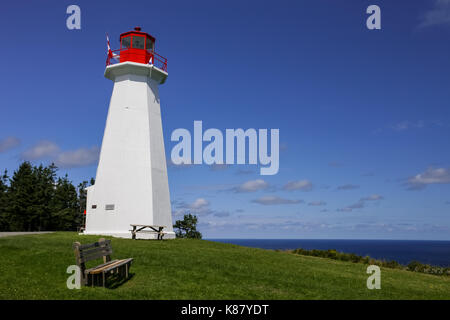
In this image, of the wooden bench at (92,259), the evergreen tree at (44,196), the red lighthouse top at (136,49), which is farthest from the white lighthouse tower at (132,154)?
the evergreen tree at (44,196)

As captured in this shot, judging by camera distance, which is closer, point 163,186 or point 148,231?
point 148,231

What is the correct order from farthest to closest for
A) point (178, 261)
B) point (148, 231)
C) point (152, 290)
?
point (148, 231) < point (178, 261) < point (152, 290)

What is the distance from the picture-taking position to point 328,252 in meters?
25.7

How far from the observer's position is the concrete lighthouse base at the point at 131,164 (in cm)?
2461

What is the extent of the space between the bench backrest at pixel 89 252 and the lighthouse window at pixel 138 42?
1907 cm

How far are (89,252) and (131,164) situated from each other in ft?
50.3

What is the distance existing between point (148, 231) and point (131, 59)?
12008 millimetres

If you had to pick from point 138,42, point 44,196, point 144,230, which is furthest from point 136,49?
point 44,196

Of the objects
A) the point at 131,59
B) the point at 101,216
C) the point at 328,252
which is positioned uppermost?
the point at 131,59

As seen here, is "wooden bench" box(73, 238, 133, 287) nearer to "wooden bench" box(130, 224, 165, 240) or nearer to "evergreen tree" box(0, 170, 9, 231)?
"wooden bench" box(130, 224, 165, 240)

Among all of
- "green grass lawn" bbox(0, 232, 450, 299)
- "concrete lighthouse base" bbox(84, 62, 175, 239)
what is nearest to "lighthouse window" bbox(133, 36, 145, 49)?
"concrete lighthouse base" bbox(84, 62, 175, 239)

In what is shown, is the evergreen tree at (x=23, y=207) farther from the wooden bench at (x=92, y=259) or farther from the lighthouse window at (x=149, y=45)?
the wooden bench at (x=92, y=259)
